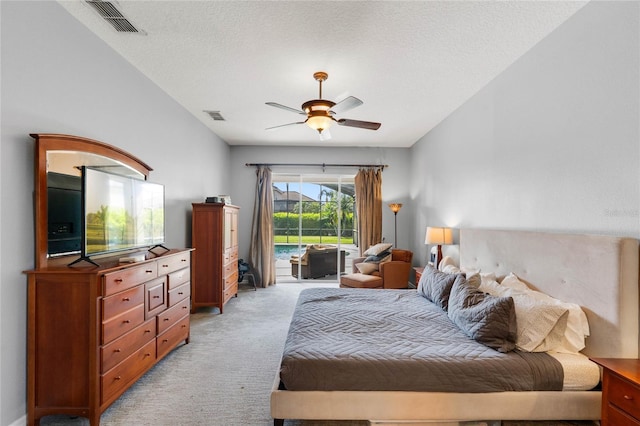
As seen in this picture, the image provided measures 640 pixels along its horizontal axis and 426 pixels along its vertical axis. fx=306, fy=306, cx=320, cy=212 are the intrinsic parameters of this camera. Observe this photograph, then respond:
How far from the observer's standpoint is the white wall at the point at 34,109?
1892 mm

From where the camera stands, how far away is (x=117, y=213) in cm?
254

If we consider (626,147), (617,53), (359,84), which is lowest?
(626,147)

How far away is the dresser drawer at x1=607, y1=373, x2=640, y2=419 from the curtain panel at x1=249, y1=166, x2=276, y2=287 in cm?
527

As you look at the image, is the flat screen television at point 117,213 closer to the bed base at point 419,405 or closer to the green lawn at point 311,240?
the bed base at point 419,405

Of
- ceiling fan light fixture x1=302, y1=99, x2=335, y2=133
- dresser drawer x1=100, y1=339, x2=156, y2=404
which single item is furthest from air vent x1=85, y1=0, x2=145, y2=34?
dresser drawer x1=100, y1=339, x2=156, y2=404

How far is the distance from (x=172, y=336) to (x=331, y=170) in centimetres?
444

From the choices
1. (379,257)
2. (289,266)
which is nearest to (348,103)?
(379,257)

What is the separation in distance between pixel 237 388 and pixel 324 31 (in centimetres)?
299

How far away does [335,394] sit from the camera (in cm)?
192

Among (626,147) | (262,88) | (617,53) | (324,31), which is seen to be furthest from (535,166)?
(262,88)

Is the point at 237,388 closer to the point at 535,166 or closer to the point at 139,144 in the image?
the point at 139,144

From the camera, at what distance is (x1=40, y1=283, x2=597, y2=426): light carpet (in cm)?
215

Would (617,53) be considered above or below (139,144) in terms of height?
above

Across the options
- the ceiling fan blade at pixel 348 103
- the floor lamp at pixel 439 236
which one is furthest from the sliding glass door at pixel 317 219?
the ceiling fan blade at pixel 348 103
